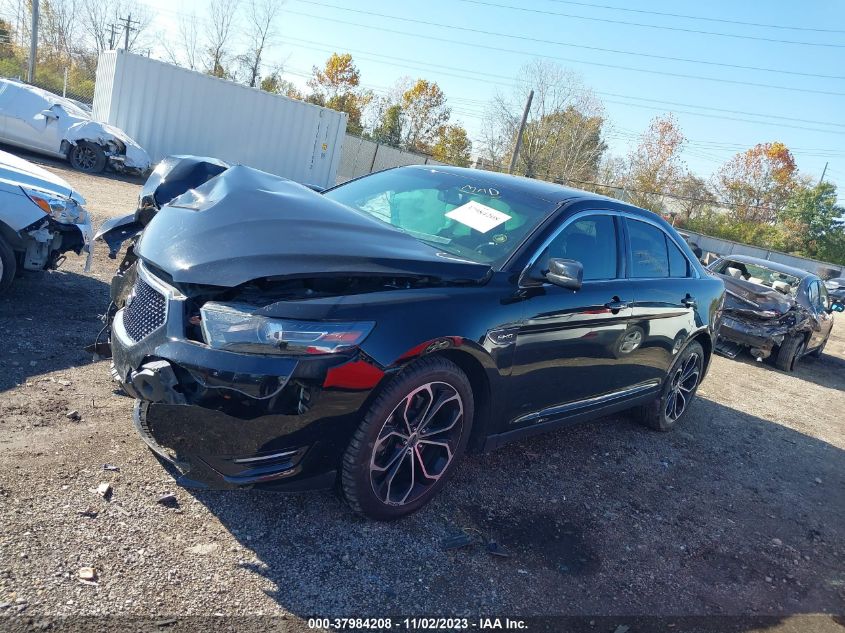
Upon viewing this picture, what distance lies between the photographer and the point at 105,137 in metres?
15.3

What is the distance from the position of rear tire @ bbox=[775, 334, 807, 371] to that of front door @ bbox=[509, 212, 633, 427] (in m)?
7.20

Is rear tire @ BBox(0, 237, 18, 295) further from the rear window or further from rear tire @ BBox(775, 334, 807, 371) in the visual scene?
rear tire @ BBox(775, 334, 807, 371)

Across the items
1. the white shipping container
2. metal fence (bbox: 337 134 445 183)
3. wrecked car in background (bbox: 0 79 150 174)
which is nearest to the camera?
wrecked car in background (bbox: 0 79 150 174)

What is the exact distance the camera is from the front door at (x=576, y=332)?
3.71 meters

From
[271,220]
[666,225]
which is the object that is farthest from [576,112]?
[271,220]

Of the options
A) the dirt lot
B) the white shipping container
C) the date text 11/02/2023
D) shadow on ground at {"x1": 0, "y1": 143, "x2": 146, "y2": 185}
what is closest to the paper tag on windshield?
the dirt lot

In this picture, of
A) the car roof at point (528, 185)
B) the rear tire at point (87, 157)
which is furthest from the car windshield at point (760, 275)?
the rear tire at point (87, 157)

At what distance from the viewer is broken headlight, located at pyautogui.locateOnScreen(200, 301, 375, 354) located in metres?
2.69

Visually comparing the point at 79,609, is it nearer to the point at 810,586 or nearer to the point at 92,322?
the point at 92,322

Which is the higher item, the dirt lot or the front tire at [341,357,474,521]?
the front tire at [341,357,474,521]

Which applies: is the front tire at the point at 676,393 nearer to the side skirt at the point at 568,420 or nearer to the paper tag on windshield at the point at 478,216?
the side skirt at the point at 568,420

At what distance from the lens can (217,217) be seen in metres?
3.25

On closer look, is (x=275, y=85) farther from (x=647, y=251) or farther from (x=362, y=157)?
(x=647, y=251)

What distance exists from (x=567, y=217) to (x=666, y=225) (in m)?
1.84
